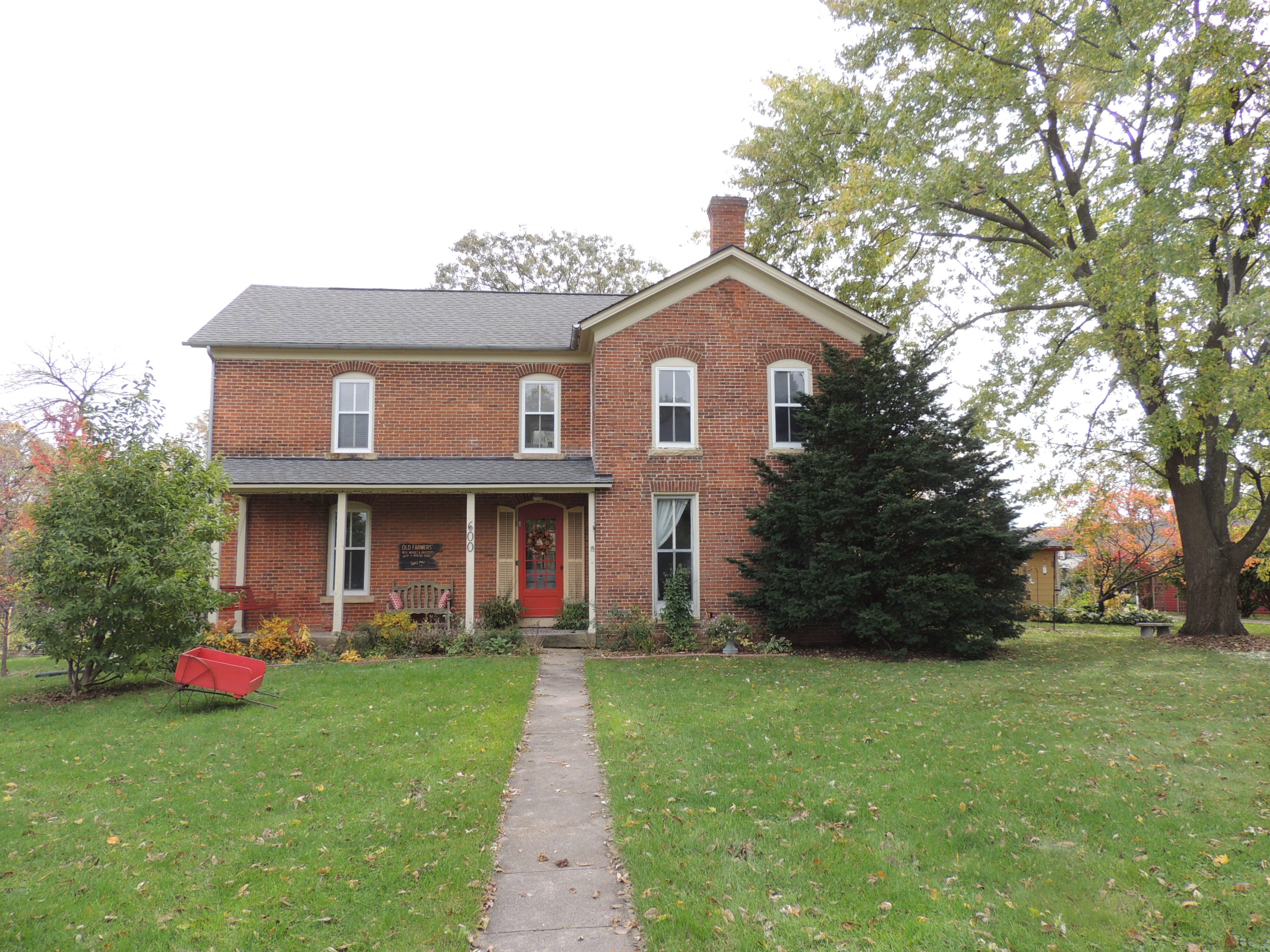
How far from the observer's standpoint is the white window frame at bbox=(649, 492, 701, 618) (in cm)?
1502

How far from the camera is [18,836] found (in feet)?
16.9

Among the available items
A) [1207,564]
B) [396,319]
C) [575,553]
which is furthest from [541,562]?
[1207,564]

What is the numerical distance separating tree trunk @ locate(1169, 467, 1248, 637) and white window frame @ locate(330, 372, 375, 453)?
1703 centimetres

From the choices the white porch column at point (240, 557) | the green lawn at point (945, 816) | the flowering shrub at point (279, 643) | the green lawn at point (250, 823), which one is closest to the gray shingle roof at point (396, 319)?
the white porch column at point (240, 557)

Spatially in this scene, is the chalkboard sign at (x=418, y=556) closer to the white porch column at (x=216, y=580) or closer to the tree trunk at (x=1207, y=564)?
the white porch column at (x=216, y=580)

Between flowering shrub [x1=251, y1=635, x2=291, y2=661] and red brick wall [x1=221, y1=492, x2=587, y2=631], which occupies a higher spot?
red brick wall [x1=221, y1=492, x2=587, y2=631]

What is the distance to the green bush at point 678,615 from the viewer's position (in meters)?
14.3

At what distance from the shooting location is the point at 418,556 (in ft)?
51.6

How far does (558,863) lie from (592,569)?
991 centimetres

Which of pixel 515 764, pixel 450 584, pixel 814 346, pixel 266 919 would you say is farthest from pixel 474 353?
pixel 266 919

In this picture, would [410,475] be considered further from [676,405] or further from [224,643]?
[676,405]

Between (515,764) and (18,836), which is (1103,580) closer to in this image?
(515,764)

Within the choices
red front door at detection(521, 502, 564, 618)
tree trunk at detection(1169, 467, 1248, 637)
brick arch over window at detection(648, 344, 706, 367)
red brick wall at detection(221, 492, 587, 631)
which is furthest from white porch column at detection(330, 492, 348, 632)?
tree trunk at detection(1169, 467, 1248, 637)

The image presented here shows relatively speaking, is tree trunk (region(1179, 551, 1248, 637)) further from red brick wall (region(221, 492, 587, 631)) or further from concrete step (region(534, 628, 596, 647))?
red brick wall (region(221, 492, 587, 631))
